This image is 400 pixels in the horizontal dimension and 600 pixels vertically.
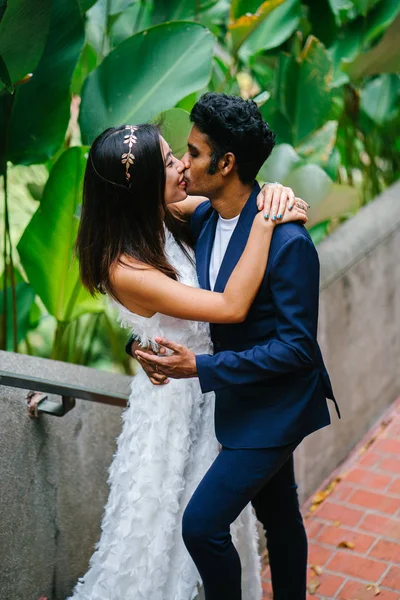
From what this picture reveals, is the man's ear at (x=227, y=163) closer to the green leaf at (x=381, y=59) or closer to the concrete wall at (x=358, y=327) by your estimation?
the concrete wall at (x=358, y=327)

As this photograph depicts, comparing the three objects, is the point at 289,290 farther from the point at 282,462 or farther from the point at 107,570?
the point at 107,570

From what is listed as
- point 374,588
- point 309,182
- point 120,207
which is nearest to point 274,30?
point 309,182

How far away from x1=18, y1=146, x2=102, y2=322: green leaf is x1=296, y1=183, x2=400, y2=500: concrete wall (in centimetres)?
112

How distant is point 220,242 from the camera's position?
2.68 m

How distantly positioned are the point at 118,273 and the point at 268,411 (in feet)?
1.97

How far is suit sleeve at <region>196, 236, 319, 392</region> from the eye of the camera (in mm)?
2402

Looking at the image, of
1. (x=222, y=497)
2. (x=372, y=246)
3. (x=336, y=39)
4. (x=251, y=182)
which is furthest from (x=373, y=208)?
(x=222, y=497)

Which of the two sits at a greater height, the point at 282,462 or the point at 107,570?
the point at 282,462

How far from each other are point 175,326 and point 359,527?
5.36 ft

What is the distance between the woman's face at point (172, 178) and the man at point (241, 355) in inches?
1.3

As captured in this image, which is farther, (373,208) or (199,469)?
(373,208)

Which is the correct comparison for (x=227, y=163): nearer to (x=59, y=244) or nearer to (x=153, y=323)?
(x=153, y=323)

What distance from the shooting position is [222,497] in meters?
2.51

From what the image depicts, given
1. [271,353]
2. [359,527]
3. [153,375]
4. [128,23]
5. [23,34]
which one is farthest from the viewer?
[128,23]
